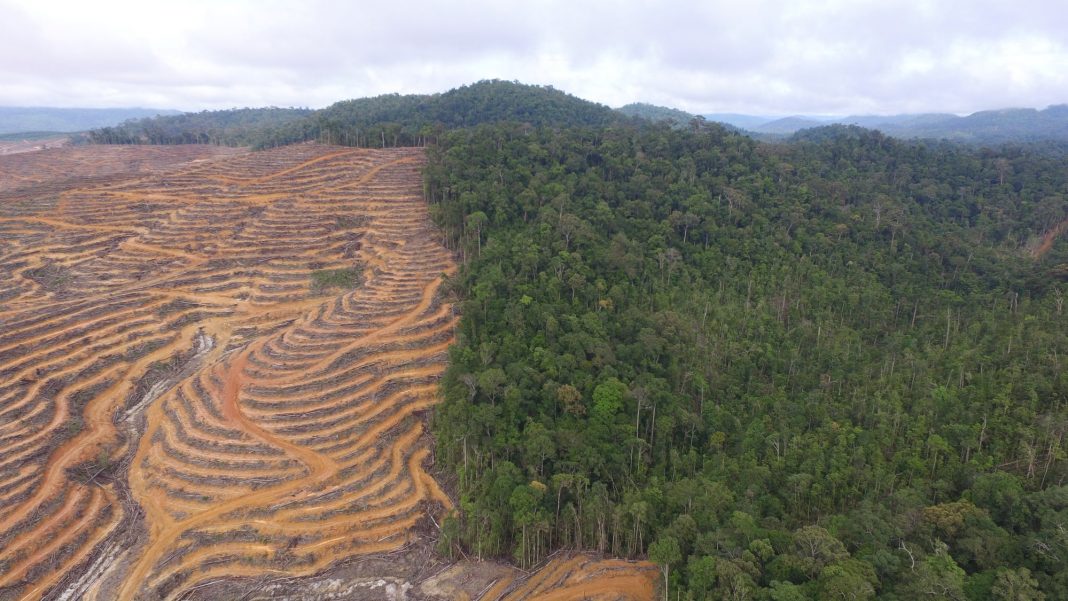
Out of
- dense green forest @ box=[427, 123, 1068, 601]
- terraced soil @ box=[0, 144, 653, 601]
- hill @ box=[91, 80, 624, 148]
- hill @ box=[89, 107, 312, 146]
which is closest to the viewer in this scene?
dense green forest @ box=[427, 123, 1068, 601]

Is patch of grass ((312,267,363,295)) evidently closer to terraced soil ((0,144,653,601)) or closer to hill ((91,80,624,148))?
terraced soil ((0,144,653,601))

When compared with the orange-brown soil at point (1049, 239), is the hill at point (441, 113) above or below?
above

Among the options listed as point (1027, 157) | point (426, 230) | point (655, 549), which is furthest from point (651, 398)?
point (1027, 157)

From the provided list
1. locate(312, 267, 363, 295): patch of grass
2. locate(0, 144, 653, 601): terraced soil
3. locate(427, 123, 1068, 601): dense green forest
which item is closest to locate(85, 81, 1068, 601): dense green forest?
locate(427, 123, 1068, 601): dense green forest

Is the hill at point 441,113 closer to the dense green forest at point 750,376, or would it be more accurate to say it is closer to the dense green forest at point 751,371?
the dense green forest at point 751,371

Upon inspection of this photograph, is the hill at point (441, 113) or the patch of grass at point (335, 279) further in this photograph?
the hill at point (441, 113)

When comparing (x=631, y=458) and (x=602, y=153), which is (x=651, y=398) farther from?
(x=602, y=153)

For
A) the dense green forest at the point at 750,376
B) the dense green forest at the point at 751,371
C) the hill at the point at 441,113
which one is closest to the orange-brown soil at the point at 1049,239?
the dense green forest at the point at 751,371
